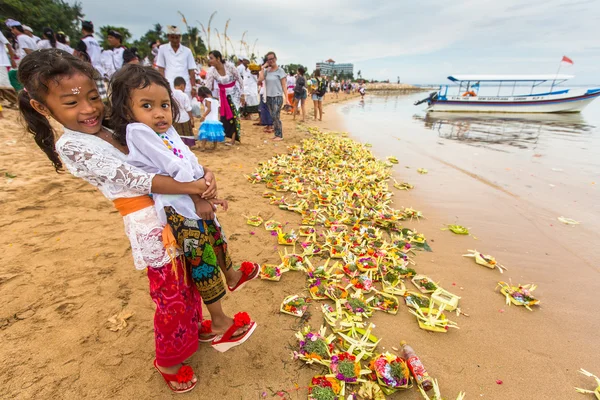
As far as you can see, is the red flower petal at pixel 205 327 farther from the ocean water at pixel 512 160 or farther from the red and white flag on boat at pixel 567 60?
the red and white flag on boat at pixel 567 60

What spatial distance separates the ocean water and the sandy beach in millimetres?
1487

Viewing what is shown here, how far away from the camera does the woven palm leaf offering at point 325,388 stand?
1962mm

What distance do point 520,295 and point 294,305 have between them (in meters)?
2.47

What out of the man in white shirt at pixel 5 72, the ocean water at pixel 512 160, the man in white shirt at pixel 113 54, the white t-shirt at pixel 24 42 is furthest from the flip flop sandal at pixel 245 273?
the white t-shirt at pixel 24 42

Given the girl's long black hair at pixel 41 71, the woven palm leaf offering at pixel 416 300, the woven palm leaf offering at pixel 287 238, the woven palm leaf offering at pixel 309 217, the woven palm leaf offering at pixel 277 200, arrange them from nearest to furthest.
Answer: the girl's long black hair at pixel 41 71
the woven palm leaf offering at pixel 416 300
the woven palm leaf offering at pixel 287 238
the woven palm leaf offering at pixel 309 217
the woven palm leaf offering at pixel 277 200

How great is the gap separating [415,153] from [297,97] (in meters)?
6.45

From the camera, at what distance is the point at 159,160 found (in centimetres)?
161

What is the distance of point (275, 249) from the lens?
380cm

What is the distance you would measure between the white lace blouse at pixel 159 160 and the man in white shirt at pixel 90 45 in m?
8.48

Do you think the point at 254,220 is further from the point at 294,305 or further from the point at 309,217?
→ the point at 294,305

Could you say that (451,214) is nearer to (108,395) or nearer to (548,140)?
(108,395)

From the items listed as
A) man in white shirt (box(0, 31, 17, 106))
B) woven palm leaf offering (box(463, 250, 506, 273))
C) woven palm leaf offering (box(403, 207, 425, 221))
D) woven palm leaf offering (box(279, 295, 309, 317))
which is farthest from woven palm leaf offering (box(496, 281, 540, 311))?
man in white shirt (box(0, 31, 17, 106))

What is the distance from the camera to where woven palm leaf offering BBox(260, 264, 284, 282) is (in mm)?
3172

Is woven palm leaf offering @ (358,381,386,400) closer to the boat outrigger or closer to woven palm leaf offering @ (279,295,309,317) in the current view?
woven palm leaf offering @ (279,295,309,317)
